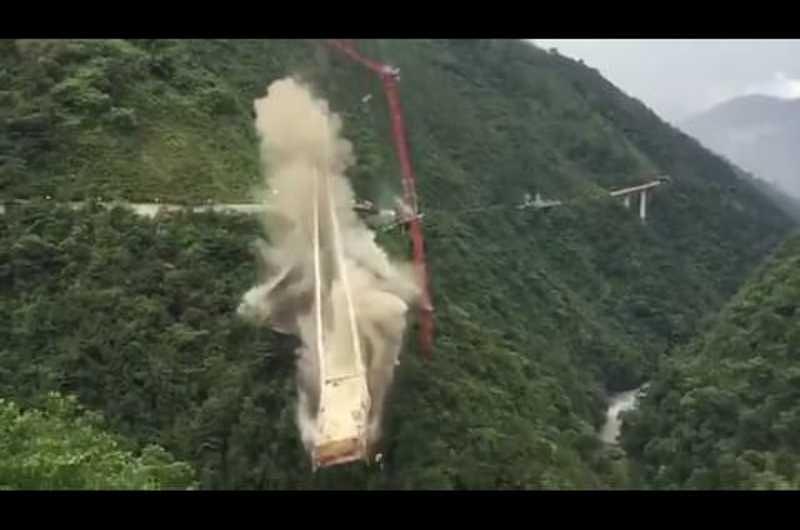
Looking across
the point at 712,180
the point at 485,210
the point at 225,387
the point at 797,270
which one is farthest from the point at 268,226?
the point at 712,180

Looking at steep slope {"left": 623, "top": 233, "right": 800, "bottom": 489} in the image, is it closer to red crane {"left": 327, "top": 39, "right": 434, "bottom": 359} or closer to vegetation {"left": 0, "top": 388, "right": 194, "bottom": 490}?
red crane {"left": 327, "top": 39, "right": 434, "bottom": 359}

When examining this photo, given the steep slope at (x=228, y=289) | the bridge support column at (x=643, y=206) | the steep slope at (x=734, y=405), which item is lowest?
the bridge support column at (x=643, y=206)

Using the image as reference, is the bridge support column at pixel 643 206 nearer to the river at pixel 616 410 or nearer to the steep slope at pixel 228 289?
the steep slope at pixel 228 289

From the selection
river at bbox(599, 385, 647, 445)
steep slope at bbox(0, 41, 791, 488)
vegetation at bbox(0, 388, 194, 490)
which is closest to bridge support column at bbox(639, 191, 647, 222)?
steep slope at bbox(0, 41, 791, 488)

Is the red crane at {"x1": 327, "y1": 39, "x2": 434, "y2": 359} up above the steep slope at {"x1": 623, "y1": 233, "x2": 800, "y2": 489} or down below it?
above

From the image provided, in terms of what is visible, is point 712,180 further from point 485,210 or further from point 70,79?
point 70,79

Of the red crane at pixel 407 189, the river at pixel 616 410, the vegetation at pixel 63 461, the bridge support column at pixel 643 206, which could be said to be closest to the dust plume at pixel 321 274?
the red crane at pixel 407 189
